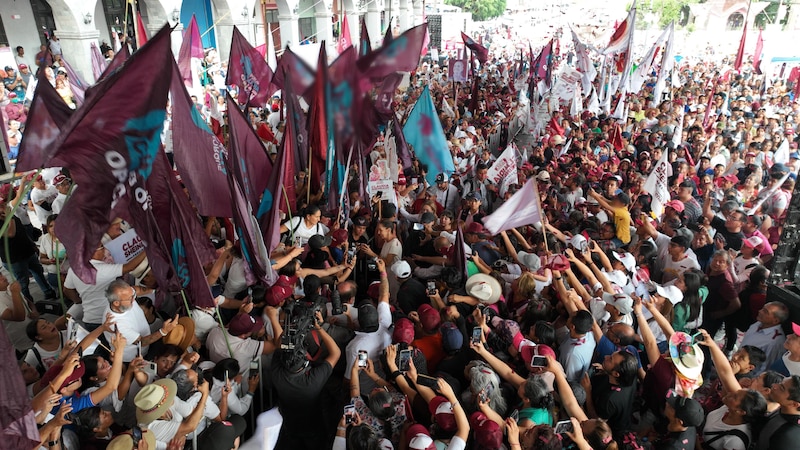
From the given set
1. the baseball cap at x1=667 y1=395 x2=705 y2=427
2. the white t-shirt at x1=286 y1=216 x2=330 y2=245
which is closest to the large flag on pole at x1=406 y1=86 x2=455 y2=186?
the white t-shirt at x1=286 y1=216 x2=330 y2=245

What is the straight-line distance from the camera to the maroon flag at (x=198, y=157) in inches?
154

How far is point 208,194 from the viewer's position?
433 centimetres

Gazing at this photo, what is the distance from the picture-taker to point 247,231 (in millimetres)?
4031

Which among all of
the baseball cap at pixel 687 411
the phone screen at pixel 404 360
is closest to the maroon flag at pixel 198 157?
the phone screen at pixel 404 360

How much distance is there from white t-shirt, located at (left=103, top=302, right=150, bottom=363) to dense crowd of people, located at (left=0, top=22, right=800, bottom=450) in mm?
15

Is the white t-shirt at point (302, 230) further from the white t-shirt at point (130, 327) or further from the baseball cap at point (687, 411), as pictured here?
the baseball cap at point (687, 411)

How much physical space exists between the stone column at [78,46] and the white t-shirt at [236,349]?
42.1 feet

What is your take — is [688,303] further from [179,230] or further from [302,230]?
[179,230]

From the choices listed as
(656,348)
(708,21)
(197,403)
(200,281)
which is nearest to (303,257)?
(200,281)

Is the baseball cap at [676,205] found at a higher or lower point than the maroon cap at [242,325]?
lower

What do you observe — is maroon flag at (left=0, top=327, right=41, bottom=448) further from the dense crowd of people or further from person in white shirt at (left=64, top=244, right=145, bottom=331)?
person in white shirt at (left=64, top=244, right=145, bottom=331)

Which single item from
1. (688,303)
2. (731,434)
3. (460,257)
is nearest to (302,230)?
(460,257)

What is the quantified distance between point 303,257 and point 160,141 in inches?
86.7

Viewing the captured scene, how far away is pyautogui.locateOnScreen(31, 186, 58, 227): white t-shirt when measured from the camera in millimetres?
6062
